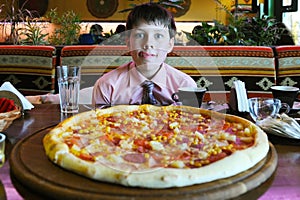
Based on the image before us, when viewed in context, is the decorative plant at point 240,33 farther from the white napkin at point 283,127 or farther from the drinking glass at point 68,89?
the white napkin at point 283,127

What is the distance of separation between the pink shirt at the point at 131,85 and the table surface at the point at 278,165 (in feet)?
1.09

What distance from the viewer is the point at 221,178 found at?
0.75 meters

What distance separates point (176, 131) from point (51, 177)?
45 cm

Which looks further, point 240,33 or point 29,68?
point 240,33

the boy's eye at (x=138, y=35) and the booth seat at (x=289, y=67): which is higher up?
the boy's eye at (x=138, y=35)

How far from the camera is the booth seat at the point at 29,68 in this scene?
2906mm

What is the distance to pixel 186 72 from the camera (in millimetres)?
2836

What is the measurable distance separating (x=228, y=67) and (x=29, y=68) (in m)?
1.53

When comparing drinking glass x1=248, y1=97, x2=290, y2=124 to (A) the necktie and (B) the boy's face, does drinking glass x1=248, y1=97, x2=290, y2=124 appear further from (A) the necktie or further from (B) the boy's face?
(B) the boy's face

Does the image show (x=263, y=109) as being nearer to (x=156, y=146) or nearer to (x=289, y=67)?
(x=156, y=146)

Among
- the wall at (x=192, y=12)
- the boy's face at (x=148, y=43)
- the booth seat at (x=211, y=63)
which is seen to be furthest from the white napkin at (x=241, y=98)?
the wall at (x=192, y=12)

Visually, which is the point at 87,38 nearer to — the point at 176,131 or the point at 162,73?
the point at 162,73

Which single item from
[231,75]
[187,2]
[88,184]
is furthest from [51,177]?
[187,2]

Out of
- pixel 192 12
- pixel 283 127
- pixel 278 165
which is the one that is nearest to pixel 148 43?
pixel 283 127
